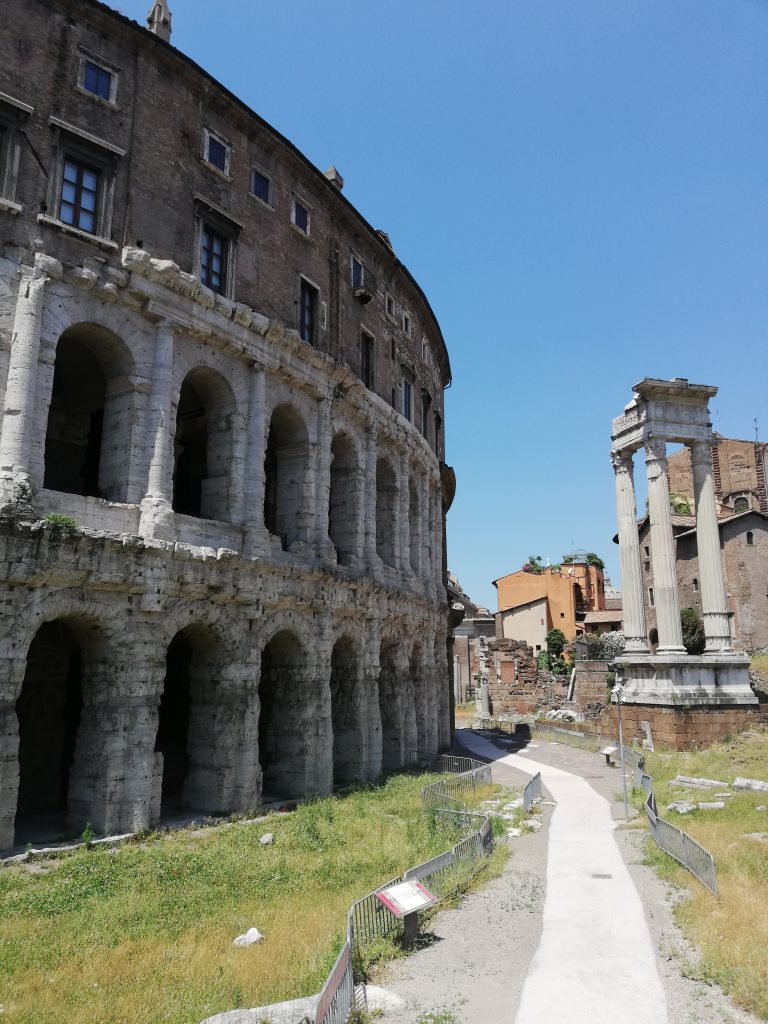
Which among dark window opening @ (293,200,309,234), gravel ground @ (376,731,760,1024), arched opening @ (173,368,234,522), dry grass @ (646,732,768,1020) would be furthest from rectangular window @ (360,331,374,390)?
gravel ground @ (376,731,760,1024)

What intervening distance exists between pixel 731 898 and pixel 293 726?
1250 centimetres

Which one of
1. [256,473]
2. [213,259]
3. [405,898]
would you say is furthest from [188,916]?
[213,259]

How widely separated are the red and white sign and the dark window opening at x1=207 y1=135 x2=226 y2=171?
1861 centimetres

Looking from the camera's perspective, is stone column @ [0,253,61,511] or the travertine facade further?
the travertine facade

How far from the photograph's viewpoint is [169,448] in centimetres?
1747

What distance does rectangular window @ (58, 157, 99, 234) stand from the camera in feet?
54.8

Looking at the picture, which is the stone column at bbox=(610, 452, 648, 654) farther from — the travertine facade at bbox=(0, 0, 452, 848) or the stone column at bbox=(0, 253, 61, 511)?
the stone column at bbox=(0, 253, 61, 511)

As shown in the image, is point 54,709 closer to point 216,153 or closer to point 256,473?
point 256,473

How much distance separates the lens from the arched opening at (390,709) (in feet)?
87.1

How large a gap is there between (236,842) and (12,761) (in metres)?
4.66

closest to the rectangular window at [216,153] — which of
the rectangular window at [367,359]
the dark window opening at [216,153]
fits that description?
the dark window opening at [216,153]

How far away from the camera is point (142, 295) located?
1741 cm

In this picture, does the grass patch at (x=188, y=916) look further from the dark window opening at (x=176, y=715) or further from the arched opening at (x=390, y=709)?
the arched opening at (x=390, y=709)

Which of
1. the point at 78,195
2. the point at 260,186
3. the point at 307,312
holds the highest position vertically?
the point at 260,186
